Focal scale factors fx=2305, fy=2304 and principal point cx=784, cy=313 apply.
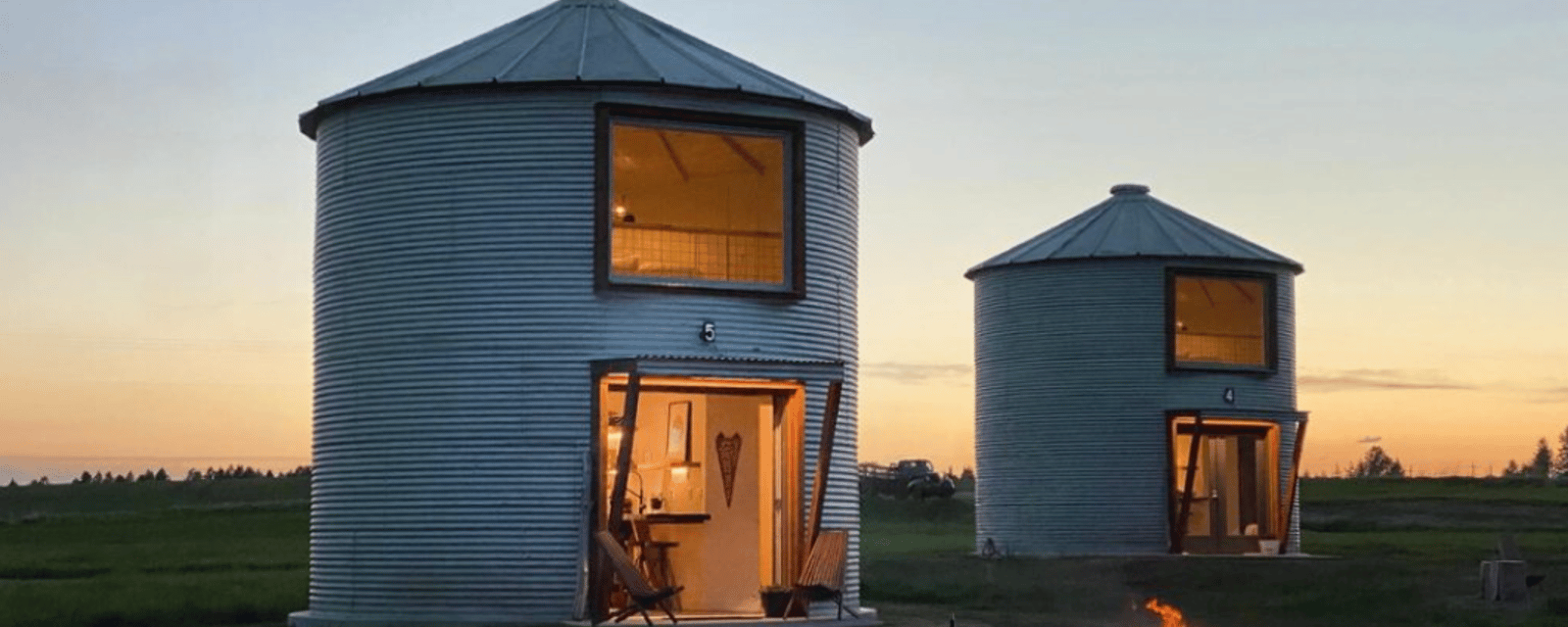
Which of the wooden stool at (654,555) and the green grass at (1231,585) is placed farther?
the green grass at (1231,585)

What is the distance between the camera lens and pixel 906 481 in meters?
94.9

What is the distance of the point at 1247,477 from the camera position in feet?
158

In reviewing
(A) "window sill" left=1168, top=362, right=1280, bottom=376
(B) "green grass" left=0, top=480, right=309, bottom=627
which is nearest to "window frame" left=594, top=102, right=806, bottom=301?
(B) "green grass" left=0, top=480, right=309, bottom=627

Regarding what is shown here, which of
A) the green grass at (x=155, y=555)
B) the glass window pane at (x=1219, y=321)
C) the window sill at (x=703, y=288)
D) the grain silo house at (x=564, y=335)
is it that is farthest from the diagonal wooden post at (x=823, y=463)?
the glass window pane at (x=1219, y=321)

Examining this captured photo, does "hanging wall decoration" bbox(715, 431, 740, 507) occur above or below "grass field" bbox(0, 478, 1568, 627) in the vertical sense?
above

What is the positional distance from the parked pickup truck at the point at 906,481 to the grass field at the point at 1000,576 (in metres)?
17.5

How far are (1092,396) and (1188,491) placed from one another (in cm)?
279

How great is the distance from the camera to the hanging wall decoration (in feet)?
91.5

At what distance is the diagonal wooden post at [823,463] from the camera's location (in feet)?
87.5

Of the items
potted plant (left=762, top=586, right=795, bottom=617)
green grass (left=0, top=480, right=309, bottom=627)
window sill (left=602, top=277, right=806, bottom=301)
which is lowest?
green grass (left=0, top=480, right=309, bottom=627)

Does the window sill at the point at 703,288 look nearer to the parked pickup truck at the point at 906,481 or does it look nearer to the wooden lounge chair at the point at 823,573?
the wooden lounge chair at the point at 823,573

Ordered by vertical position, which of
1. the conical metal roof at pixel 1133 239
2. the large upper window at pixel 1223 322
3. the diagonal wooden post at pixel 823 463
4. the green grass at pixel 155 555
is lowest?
the green grass at pixel 155 555

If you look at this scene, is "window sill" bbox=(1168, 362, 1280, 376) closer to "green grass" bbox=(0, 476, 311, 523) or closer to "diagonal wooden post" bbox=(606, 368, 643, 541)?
"diagonal wooden post" bbox=(606, 368, 643, 541)

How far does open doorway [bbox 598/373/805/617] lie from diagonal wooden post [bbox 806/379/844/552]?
0.55ft
